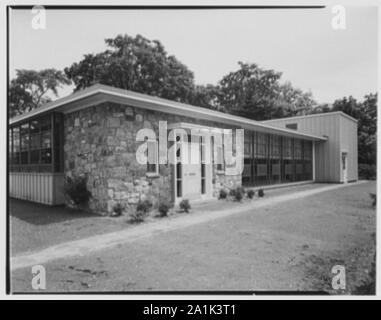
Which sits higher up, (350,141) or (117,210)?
(350,141)

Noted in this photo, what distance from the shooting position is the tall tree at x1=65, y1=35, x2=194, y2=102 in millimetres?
19125

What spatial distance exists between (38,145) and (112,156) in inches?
144

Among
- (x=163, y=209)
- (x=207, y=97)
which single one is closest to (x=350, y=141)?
(x=207, y=97)

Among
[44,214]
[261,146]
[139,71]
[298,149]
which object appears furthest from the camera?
[139,71]

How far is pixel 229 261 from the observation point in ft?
12.6

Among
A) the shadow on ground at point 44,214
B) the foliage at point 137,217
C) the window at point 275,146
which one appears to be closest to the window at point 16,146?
the shadow on ground at point 44,214

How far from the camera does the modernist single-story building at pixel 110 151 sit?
647 centimetres

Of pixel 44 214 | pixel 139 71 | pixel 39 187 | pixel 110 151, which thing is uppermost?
pixel 139 71

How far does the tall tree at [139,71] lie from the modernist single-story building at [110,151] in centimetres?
1045

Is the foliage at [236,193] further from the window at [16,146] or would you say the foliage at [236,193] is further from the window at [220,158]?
the window at [16,146]

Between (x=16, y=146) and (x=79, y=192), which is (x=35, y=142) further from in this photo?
(x=79, y=192)

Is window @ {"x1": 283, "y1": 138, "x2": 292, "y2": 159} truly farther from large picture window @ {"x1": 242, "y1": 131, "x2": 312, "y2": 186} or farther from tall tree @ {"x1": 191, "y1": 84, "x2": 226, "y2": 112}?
tall tree @ {"x1": 191, "y1": 84, "x2": 226, "y2": 112}
